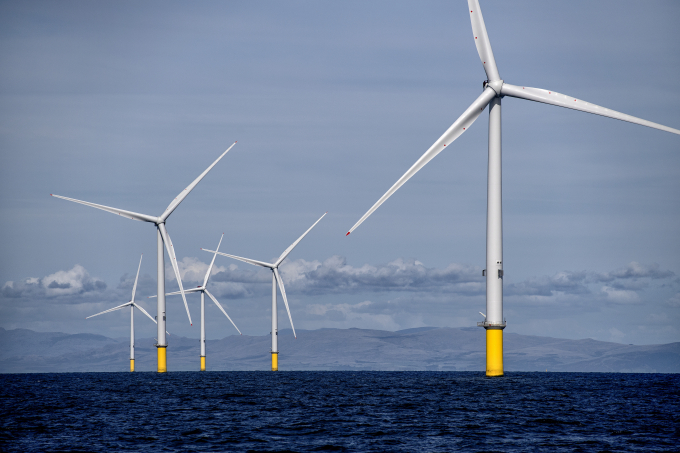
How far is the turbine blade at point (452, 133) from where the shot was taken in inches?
2746

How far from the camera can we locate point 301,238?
547 ft

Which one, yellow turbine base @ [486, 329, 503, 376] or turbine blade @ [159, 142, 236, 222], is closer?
yellow turbine base @ [486, 329, 503, 376]

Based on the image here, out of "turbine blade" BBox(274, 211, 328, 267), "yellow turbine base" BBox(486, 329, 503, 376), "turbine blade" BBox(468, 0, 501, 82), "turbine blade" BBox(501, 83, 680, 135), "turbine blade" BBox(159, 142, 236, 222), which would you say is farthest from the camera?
"turbine blade" BBox(274, 211, 328, 267)

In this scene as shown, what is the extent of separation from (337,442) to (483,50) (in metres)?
50.8

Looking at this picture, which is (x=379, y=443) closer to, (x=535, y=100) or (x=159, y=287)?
(x=535, y=100)

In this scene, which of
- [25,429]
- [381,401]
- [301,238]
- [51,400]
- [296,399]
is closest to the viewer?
[25,429]

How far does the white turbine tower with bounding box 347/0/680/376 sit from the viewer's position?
74.6 metres

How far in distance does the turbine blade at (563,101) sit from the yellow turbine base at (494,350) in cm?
2357

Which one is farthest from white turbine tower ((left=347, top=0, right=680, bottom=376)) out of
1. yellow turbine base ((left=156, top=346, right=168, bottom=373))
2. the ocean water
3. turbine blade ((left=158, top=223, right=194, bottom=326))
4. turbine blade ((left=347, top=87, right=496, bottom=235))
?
yellow turbine base ((left=156, top=346, right=168, bottom=373))

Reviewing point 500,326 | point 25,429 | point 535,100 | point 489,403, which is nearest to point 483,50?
point 535,100

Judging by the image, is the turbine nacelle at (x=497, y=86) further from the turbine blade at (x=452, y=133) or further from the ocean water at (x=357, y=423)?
the ocean water at (x=357, y=423)

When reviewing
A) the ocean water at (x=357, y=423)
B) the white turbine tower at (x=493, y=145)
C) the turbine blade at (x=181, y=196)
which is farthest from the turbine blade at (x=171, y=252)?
the white turbine tower at (x=493, y=145)

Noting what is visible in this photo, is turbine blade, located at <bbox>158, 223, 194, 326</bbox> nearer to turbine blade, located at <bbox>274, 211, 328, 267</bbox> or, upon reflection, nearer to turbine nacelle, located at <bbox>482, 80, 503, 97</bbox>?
turbine blade, located at <bbox>274, 211, 328, 267</bbox>

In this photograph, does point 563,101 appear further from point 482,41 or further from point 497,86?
point 482,41
